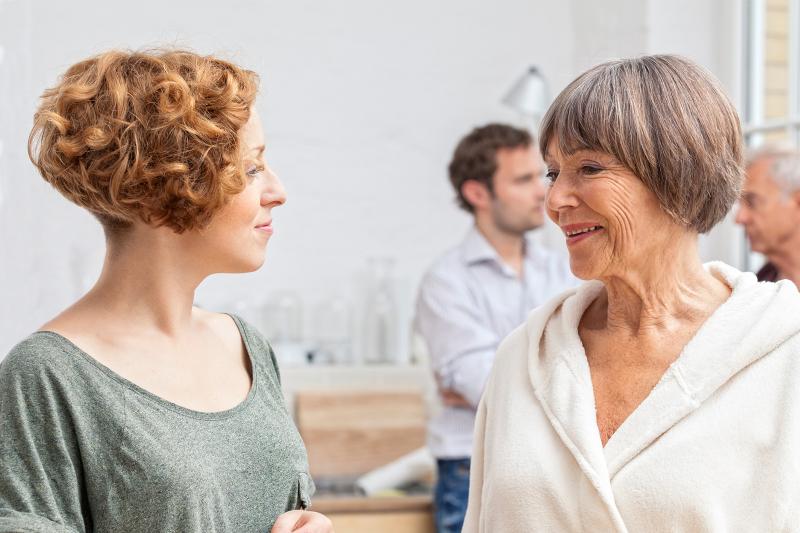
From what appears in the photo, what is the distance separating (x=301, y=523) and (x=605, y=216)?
704 millimetres

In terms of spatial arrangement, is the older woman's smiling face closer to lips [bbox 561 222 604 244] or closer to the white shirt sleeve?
lips [bbox 561 222 604 244]

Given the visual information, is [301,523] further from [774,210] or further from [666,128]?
[774,210]

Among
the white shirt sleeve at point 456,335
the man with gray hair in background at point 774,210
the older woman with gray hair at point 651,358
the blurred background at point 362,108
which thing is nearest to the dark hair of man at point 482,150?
the white shirt sleeve at point 456,335

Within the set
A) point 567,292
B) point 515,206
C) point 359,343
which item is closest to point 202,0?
point 359,343

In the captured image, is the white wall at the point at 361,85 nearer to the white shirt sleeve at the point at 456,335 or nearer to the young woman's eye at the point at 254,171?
the white shirt sleeve at the point at 456,335

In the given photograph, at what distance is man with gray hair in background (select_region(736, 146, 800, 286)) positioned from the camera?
3.15 m

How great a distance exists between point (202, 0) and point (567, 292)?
3.55 metres

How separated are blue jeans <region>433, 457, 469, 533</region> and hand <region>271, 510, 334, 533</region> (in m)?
1.94

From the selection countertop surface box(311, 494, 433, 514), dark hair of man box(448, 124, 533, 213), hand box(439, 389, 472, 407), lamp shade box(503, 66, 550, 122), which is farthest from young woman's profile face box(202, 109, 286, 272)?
lamp shade box(503, 66, 550, 122)

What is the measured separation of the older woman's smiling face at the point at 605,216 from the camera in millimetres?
1808

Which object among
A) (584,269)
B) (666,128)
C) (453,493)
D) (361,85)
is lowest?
(453,493)

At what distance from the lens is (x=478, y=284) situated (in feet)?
12.4

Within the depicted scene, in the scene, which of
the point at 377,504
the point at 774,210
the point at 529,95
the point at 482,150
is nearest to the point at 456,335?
the point at 482,150

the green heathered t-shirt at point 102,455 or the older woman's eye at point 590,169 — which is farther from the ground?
the older woman's eye at point 590,169
